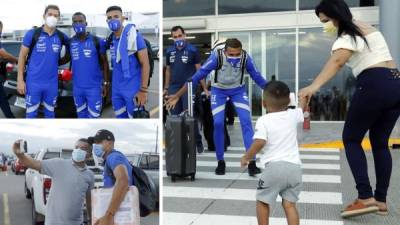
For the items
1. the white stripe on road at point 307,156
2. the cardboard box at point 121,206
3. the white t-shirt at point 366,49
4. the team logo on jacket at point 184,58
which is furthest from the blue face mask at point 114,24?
the white stripe on road at point 307,156

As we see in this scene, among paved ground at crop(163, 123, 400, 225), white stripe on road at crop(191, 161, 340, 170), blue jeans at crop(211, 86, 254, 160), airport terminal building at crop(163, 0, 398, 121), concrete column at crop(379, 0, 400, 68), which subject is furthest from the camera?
airport terminal building at crop(163, 0, 398, 121)

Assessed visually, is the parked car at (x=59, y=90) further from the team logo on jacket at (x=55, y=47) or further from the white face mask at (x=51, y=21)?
the white face mask at (x=51, y=21)

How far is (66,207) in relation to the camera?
301cm

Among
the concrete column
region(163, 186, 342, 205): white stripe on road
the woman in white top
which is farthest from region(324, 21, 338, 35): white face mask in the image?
the concrete column

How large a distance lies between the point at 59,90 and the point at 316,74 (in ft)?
50.4

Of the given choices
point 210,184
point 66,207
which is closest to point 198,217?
point 210,184

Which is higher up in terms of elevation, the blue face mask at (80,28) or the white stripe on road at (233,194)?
the blue face mask at (80,28)

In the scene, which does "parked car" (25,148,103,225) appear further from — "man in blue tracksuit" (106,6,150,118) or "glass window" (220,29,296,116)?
"glass window" (220,29,296,116)

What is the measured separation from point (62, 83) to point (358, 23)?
2.65m

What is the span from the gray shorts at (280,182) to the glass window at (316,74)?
1388 cm

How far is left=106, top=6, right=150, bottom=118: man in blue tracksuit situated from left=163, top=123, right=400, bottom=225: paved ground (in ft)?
6.83

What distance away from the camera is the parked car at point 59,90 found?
2805 mm

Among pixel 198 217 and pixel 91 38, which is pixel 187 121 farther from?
pixel 91 38

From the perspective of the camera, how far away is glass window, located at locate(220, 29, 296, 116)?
18000 mm
